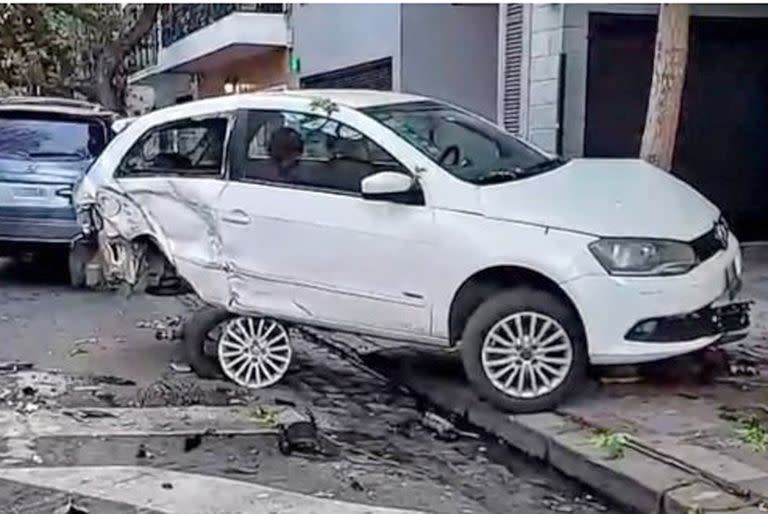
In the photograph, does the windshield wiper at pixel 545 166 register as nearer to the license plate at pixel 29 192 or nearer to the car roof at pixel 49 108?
the license plate at pixel 29 192

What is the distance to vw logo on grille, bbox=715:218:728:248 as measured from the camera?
6.87 metres

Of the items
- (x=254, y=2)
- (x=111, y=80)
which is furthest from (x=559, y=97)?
(x=111, y=80)

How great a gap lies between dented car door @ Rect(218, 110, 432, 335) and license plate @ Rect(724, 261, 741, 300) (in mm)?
1746

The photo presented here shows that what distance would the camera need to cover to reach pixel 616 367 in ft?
23.4

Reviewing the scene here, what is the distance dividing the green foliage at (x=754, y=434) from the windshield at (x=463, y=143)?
2.00 m

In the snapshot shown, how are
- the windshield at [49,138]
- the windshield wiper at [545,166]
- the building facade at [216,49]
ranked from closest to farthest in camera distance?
the windshield wiper at [545,166] → the windshield at [49,138] → the building facade at [216,49]

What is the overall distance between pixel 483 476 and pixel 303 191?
2.32 m

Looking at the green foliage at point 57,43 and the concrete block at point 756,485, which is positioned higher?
the green foliage at point 57,43

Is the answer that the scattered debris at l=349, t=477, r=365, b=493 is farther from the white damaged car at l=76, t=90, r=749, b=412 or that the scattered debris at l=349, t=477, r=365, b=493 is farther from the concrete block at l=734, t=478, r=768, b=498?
the concrete block at l=734, t=478, r=768, b=498

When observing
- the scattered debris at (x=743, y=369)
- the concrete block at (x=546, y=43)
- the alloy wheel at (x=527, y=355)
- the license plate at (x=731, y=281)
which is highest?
the concrete block at (x=546, y=43)

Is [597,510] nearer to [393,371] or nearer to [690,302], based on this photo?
[690,302]

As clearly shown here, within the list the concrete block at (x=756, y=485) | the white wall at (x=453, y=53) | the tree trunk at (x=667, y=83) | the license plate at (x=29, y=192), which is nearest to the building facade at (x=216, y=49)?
the white wall at (x=453, y=53)

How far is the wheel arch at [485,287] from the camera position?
6643 mm

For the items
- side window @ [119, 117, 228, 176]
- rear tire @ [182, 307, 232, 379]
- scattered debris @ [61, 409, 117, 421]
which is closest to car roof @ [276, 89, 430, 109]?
A: side window @ [119, 117, 228, 176]
